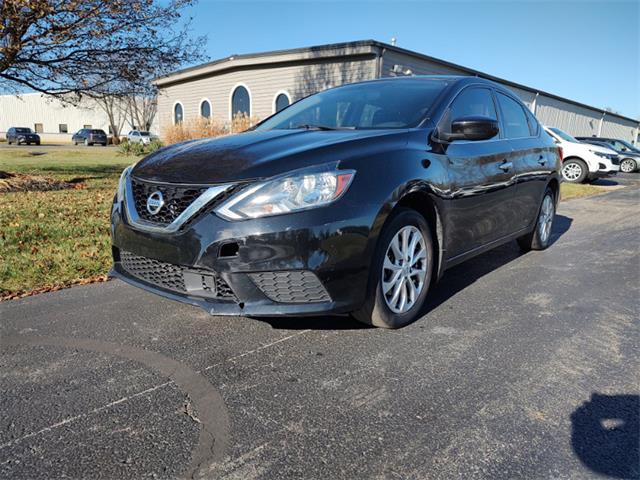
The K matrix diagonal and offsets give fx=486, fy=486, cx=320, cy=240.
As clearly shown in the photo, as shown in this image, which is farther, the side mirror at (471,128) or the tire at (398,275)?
the side mirror at (471,128)

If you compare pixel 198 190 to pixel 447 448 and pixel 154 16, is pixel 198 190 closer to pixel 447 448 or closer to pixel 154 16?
pixel 447 448

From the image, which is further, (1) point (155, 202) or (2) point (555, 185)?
(2) point (555, 185)

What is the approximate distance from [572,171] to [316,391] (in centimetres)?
1559

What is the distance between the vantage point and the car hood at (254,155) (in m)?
2.69

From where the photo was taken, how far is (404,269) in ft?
10.5

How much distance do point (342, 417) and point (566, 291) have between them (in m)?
2.89

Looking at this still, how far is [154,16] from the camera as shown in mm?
10141

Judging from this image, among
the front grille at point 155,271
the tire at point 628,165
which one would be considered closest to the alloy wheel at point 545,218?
the front grille at point 155,271

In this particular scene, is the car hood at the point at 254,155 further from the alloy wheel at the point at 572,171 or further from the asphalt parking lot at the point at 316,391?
the alloy wheel at the point at 572,171

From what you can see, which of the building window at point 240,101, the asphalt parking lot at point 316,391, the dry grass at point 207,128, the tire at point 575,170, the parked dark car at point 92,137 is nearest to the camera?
the asphalt parking lot at point 316,391

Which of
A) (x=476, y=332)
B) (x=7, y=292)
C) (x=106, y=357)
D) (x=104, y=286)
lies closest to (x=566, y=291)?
(x=476, y=332)

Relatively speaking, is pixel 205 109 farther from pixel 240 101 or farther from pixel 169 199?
pixel 169 199

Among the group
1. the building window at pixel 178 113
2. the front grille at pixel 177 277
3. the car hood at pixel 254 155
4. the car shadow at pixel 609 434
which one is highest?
the building window at pixel 178 113

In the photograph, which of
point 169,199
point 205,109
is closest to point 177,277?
point 169,199
